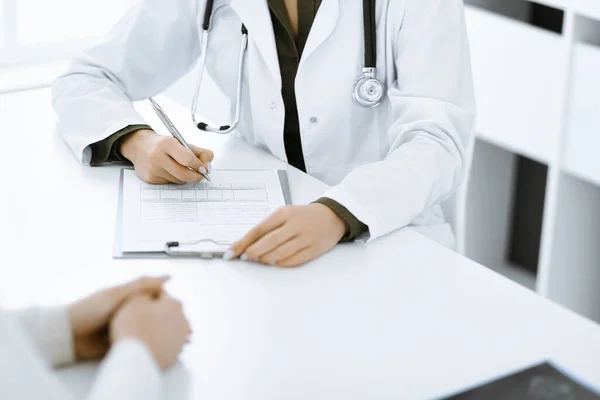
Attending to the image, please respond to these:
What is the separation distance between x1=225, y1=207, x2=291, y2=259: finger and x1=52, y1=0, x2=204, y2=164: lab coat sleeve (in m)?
0.39

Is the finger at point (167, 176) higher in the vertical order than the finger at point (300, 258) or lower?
higher

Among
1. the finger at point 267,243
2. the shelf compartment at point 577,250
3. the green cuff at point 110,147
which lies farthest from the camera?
the shelf compartment at point 577,250

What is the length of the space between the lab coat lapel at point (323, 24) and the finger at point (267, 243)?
452mm

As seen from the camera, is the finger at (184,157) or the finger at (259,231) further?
the finger at (184,157)

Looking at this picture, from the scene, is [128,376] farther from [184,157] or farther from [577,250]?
[577,250]

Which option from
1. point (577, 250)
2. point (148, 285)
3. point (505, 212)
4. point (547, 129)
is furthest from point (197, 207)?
point (505, 212)

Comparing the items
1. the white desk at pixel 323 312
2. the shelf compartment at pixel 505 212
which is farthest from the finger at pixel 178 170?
the shelf compartment at pixel 505 212

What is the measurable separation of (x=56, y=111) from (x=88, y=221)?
1.15 feet

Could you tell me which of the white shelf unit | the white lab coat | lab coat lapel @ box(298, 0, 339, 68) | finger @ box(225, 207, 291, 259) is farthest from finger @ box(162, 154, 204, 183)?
the white shelf unit

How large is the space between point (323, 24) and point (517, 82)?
90cm

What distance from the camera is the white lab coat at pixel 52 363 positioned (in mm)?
760

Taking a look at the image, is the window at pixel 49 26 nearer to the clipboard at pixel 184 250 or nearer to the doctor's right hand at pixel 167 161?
the doctor's right hand at pixel 167 161

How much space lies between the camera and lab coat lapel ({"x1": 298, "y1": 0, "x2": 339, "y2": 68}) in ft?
4.87

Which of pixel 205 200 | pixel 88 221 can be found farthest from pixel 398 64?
pixel 88 221
